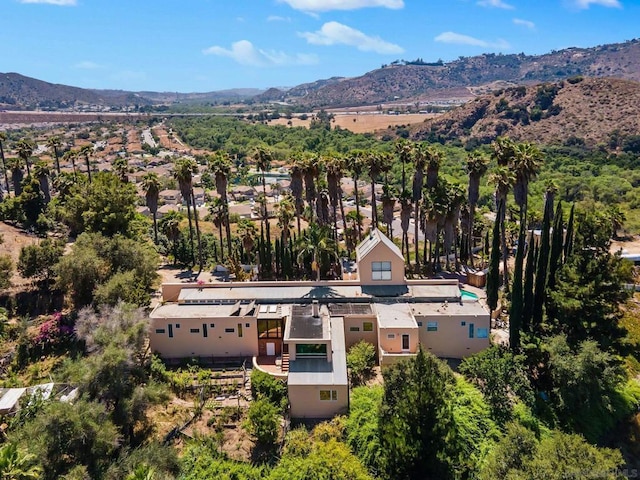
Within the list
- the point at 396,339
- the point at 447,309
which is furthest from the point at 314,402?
the point at 447,309

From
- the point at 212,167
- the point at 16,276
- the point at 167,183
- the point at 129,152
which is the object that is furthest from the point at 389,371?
the point at 129,152

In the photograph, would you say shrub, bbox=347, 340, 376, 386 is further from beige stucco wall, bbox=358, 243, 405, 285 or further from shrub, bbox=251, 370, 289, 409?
beige stucco wall, bbox=358, 243, 405, 285

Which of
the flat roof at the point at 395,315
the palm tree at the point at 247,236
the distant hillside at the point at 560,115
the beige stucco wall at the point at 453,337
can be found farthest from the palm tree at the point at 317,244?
the distant hillside at the point at 560,115

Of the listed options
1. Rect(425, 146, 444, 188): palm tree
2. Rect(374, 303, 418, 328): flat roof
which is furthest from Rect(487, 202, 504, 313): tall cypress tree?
Rect(425, 146, 444, 188): palm tree

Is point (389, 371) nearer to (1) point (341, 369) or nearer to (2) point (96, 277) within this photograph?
(1) point (341, 369)

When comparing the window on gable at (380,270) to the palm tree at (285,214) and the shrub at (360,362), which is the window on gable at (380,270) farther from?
the palm tree at (285,214)

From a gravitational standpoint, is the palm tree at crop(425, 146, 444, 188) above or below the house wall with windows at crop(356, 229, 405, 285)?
above
